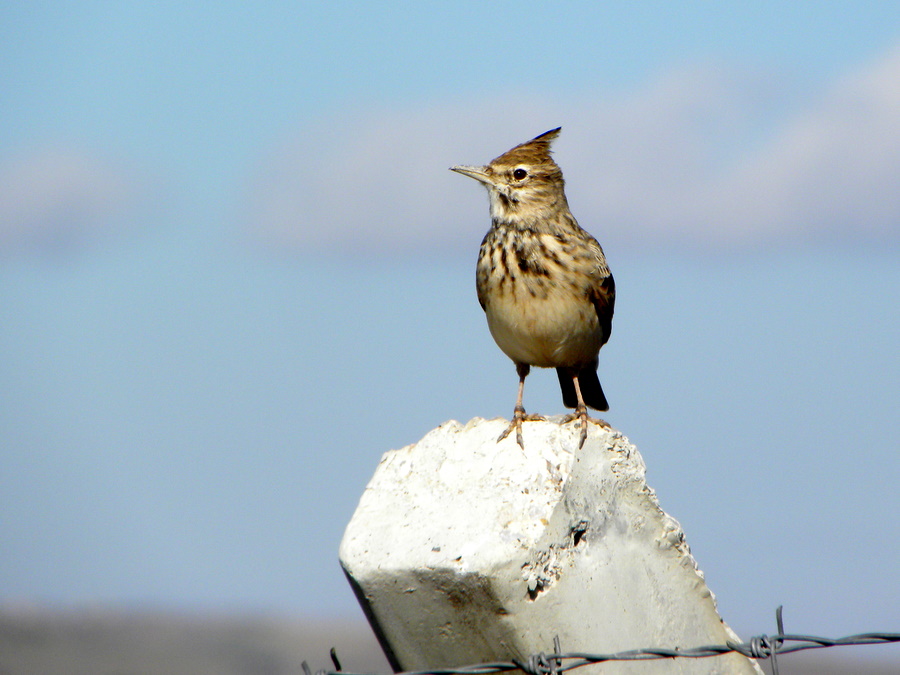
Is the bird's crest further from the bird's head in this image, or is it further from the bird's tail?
the bird's tail

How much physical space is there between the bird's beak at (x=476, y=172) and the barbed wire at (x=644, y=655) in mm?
4210

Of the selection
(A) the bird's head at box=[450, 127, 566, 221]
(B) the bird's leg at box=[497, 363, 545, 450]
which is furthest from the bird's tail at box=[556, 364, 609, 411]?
(A) the bird's head at box=[450, 127, 566, 221]

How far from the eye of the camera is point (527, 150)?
7.83m

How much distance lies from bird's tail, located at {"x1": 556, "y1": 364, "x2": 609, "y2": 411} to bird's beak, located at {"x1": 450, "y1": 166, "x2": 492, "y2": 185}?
144 centimetres

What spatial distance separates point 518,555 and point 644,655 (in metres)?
0.56

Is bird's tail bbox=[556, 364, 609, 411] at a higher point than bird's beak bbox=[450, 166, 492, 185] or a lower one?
lower

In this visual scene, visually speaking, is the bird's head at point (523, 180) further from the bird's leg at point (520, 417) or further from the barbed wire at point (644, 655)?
the barbed wire at point (644, 655)

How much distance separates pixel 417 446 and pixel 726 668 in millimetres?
1638

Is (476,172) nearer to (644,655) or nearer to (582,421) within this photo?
(582,421)

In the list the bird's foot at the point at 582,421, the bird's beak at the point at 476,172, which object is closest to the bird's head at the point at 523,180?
the bird's beak at the point at 476,172

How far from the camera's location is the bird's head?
25.1 ft

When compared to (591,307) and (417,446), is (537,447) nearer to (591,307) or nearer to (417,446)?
(417,446)

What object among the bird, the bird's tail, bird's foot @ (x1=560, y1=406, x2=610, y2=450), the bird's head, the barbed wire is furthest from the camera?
the bird's tail

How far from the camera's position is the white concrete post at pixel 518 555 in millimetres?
4160
